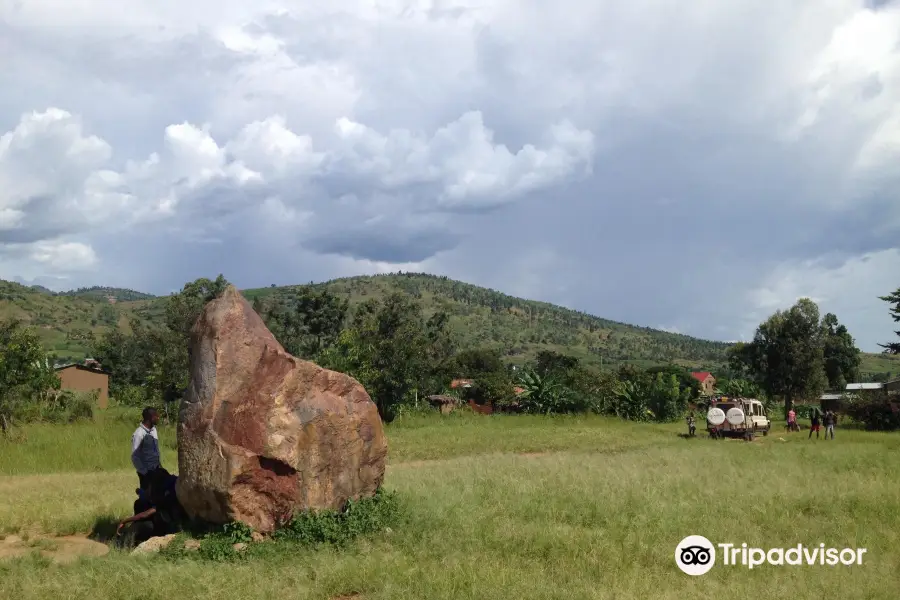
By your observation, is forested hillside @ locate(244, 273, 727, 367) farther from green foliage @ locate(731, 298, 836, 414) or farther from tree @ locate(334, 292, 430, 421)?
tree @ locate(334, 292, 430, 421)

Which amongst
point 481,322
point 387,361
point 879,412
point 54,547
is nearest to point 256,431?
point 54,547

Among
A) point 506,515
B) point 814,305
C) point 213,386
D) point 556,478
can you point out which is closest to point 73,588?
point 213,386

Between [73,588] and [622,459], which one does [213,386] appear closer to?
[73,588]

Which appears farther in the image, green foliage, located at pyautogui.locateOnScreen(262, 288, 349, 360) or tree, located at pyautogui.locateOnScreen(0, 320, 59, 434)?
green foliage, located at pyautogui.locateOnScreen(262, 288, 349, 360)

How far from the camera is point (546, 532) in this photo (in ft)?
32.9

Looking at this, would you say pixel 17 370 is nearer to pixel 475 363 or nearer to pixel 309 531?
pixel 309 531

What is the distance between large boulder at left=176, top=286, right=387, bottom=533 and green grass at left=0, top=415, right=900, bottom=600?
34.6 inches

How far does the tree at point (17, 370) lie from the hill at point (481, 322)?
64.0 meters

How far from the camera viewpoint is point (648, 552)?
30.4ft

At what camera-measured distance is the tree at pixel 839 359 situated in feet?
236

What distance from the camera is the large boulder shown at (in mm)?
9898

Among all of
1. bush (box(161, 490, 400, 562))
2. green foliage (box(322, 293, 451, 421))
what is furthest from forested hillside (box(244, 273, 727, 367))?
bush (box(161, 490, 400, 562))

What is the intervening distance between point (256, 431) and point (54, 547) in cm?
393

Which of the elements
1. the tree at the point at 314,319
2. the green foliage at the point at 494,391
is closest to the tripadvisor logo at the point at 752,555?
the green foliage at the point at 494,391
